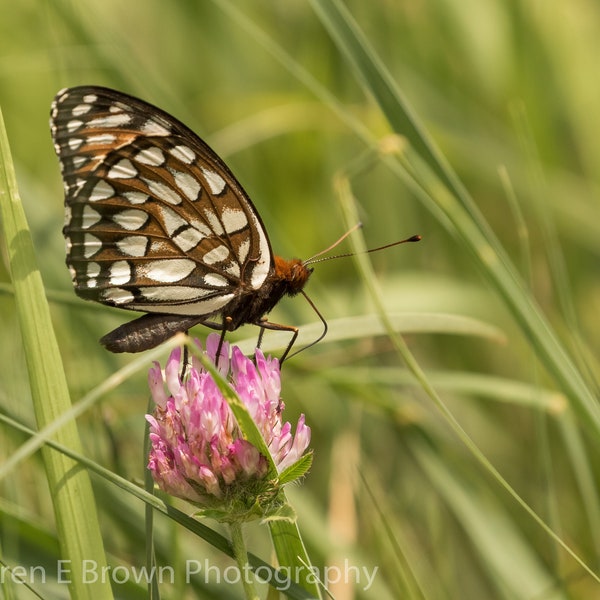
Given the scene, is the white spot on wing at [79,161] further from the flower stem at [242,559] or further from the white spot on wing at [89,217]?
the flower stem at [242,559]

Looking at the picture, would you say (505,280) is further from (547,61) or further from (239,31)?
(239,31)

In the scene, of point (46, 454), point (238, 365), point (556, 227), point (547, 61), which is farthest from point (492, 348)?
point (46, 454)

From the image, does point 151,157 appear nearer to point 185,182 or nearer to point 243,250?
point 185,182

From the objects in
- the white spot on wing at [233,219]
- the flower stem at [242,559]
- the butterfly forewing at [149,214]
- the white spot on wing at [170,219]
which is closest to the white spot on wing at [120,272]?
the butterfly forewing at [149,214]

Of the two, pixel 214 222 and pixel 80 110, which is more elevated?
pixel 80 110

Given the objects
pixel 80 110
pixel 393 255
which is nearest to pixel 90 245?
pixel 80 110

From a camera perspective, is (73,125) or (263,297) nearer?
(73,125)

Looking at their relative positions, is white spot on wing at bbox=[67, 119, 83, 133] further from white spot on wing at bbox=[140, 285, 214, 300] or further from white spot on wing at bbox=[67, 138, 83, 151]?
white spot on wing at bbox=[140, 285, 214, 300]
